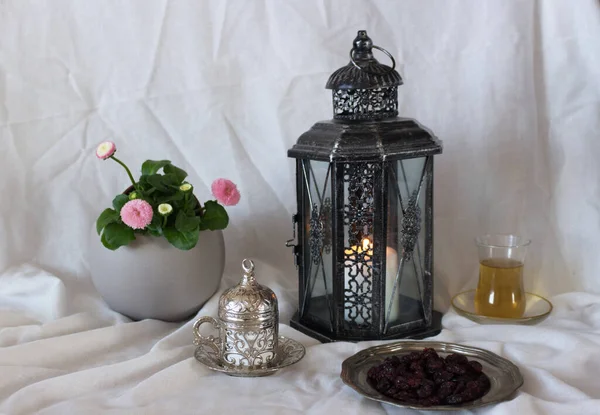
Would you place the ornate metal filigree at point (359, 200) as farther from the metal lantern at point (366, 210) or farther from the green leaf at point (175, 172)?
the green leaf at point (175, 172)

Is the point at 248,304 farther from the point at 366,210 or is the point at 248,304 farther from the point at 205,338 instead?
the point at 366,210

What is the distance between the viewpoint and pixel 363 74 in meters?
1.21

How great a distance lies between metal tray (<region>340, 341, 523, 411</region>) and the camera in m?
0.94

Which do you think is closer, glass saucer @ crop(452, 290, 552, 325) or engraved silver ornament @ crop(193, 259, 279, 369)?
engraved silver ornament @ crop(193, 259, 279, 369)

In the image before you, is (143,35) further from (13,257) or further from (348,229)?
(348,229)

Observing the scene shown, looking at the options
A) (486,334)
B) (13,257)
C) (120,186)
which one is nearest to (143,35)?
(120,186)

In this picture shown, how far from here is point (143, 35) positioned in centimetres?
150

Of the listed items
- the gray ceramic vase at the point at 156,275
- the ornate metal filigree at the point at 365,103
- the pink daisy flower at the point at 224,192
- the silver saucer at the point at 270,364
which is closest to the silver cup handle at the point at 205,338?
the silver saucer at the point at 270,364

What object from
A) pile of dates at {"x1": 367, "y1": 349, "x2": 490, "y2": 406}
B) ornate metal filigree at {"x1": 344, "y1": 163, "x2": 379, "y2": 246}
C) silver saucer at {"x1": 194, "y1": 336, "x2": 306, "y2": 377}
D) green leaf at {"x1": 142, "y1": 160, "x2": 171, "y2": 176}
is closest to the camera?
pile of dates at {"x1": 367, "y1": 349, "x2": 490, "y2": 406}

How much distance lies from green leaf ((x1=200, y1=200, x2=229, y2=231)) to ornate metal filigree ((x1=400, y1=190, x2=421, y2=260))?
0.32 meters

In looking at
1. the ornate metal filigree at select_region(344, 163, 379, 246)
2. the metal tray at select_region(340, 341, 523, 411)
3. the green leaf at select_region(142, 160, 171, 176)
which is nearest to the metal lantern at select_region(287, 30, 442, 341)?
the ornate metal filigree at select_region(344, 163, 379, 246)

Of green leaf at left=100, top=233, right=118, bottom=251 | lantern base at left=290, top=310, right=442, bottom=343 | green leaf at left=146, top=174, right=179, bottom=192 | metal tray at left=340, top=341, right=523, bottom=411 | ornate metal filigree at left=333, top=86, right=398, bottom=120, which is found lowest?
lantern base at left=290, top=310, right=442, bottom=343

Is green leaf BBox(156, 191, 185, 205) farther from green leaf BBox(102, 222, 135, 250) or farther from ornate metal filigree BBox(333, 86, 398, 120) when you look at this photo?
ornate metal filigree BBox(333, 86, 398, 120)

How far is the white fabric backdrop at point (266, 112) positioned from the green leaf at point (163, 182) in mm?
265
